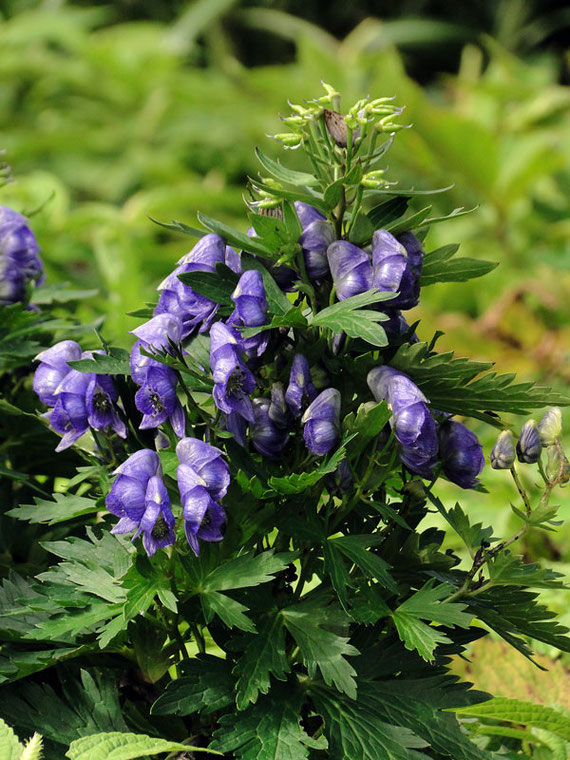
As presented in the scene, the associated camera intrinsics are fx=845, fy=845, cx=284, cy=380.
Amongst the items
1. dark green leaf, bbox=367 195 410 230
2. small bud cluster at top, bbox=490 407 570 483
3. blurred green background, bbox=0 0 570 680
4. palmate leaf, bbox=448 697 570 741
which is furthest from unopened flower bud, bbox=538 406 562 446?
blurred green background, bbox=0 0 570 680

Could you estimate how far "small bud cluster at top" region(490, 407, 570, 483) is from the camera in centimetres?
74

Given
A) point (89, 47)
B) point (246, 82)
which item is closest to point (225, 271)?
point (89, 47)

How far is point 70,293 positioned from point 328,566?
60cm

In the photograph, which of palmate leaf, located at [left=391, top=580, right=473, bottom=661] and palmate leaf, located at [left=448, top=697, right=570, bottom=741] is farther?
palmate leaf, located at [left=448, top=697, right=570, bottom=741]

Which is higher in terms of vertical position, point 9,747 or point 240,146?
point 9,747

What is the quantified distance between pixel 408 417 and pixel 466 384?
0.08m

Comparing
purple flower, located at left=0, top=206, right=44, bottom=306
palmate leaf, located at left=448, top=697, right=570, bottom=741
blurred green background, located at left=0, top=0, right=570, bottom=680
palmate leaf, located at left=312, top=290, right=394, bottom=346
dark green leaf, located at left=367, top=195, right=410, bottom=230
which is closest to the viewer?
palmate leaf, located at left=312, top=290, right=394, bottom=346

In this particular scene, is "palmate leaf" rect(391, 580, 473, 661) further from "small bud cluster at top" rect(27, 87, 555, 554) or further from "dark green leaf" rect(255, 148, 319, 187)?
"dark green leaf" rect(255, 148, 319, 187)

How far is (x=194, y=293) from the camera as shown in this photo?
0.75 m

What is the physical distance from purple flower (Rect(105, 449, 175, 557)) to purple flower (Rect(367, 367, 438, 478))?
19 centimetres

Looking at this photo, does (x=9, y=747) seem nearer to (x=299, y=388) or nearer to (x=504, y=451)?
(x=299, y=388)

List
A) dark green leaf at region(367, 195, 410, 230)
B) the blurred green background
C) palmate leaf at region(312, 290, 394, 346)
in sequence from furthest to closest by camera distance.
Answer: the blurred green background → dark green leaf at region(367, 195, 410, 230) → palmate leaf at region(312, 290, 394, 346)

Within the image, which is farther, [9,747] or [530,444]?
[530,444]

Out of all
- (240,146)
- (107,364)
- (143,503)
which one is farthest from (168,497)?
(240,146)
